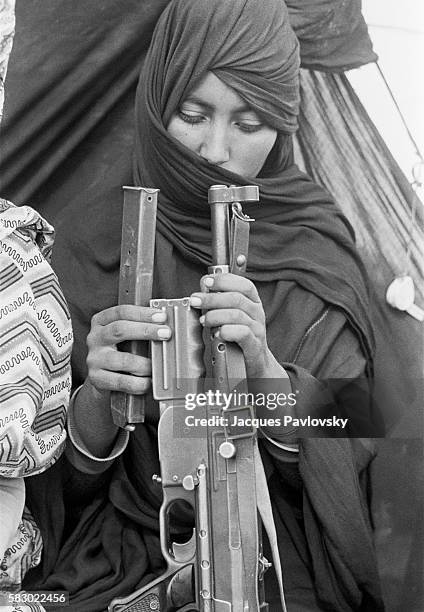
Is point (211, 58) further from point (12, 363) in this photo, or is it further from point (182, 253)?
point (12, 363)

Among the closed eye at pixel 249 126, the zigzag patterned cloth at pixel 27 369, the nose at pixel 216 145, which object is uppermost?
the closed eye at pixel 249 126

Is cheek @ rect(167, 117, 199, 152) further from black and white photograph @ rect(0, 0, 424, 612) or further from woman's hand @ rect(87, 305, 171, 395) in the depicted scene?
woman's hand @ rect(87, 305, 171, 395)

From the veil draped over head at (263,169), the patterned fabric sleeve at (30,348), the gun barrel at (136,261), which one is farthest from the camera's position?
the veil draped over head at (263,169)

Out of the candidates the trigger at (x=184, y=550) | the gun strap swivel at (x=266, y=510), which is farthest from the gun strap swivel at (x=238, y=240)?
the trigger at (x=184, y=550)

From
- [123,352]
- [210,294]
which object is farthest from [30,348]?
[210,294]

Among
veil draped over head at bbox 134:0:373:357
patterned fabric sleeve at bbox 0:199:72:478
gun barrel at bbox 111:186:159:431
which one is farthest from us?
veil draped over head at bbox 134:0:373:357

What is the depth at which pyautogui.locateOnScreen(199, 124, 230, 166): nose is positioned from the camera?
206 centimetres

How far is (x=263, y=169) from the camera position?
83.0 inches

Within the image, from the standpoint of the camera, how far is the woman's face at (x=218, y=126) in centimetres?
206

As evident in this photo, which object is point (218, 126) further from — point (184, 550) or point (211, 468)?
point (184, 550)

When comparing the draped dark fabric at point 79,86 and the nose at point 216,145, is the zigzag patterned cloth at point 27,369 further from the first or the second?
the nose at point 216,145

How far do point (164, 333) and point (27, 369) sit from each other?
0.23 metres

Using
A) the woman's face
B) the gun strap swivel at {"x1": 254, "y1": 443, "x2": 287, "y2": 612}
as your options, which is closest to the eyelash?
the woman's face

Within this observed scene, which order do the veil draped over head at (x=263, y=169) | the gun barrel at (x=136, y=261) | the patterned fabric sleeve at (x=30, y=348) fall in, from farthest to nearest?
the veil draped over head at (x=263, y=169), the gun barrel at (x=136, y=261), the patterned fabric sleeve at (x=30, y=348)
